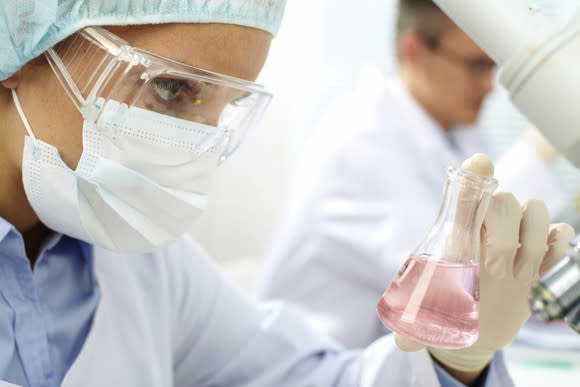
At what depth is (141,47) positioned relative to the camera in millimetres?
987

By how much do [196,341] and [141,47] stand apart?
2.12ft

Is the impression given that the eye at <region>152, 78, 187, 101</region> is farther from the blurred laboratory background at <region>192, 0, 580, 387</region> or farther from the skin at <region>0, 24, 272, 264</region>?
the blurred laboratory background at <region>192, 0, 580, 387</region>

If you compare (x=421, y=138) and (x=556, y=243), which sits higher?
(x=556, y=243)

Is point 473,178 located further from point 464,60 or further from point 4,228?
point 464,60

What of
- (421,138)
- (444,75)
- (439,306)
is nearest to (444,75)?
(444,75)

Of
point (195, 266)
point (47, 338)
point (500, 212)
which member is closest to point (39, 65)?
point (47, 338)

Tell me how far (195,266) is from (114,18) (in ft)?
1.98

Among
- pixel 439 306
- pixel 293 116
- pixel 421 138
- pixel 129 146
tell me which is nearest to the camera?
pixel 439 306

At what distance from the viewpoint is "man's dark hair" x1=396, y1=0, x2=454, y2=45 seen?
2.39 m

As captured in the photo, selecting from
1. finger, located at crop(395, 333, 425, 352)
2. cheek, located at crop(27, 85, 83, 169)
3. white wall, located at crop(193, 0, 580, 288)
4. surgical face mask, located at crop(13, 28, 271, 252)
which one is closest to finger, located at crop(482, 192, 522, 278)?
finger, located at crop(395, 333, 425, 352)

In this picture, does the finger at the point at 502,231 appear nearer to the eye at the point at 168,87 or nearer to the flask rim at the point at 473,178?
the flask rim at the point at 473,178

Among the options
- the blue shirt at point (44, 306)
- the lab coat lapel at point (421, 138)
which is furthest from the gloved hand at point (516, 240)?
the lab coat lapel at point (421, 138)

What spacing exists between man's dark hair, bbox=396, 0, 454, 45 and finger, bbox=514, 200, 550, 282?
153 centimetres

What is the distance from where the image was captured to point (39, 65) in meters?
1.01
